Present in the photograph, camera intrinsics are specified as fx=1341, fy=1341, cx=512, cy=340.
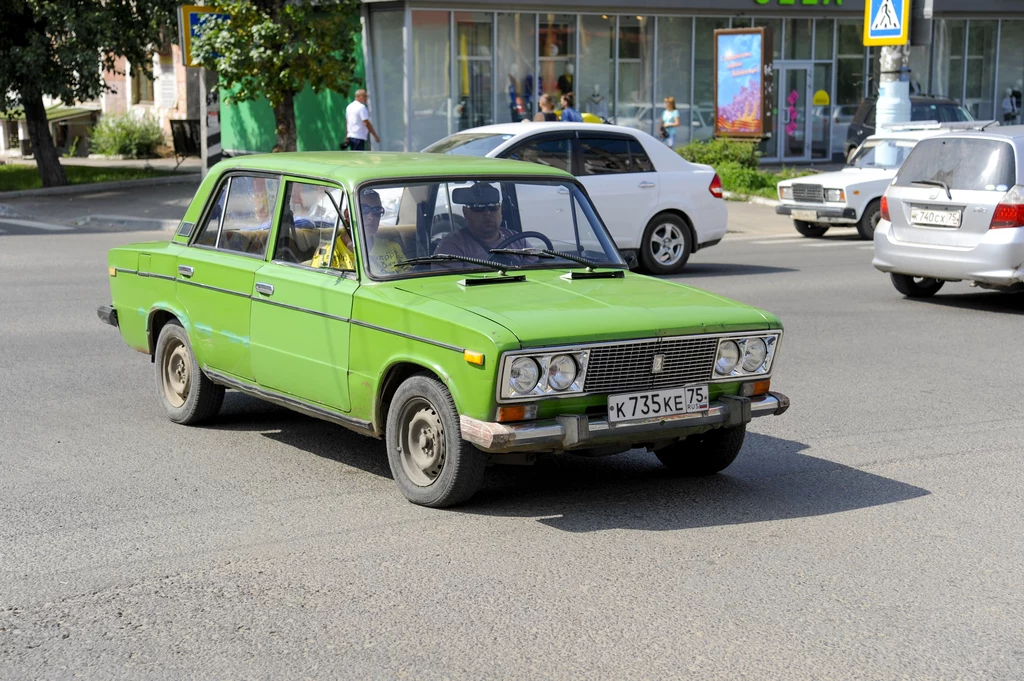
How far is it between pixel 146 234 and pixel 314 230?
14071 millimetres

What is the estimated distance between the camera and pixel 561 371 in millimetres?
5887

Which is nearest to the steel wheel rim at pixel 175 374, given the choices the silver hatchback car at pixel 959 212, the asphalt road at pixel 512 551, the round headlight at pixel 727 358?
the asphalt road at pixel 512 551

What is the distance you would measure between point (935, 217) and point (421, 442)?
8355mm

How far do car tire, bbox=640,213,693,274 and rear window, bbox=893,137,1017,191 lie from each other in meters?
3.08

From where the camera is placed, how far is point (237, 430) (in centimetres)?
789

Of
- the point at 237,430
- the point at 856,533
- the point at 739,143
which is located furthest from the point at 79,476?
the point at 739,143

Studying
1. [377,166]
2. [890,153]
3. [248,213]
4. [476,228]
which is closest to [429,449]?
[476,228]

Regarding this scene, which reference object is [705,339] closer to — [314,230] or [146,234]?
[314,230]

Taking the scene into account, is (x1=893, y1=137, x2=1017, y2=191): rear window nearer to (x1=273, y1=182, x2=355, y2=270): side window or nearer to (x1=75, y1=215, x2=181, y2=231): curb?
(x1=273, y1=182, x2=355, y2=270): side window

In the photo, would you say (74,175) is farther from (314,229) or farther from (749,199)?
(314,229)

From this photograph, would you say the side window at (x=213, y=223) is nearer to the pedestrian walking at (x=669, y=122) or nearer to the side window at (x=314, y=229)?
the side window at (x=314, y=229)

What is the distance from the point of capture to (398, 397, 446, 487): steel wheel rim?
6121 mm

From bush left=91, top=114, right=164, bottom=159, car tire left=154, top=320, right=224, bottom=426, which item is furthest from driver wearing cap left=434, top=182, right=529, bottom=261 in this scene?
bush left=91, top=114, right=164, bottom=159

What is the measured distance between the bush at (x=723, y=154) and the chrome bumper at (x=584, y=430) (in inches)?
845
